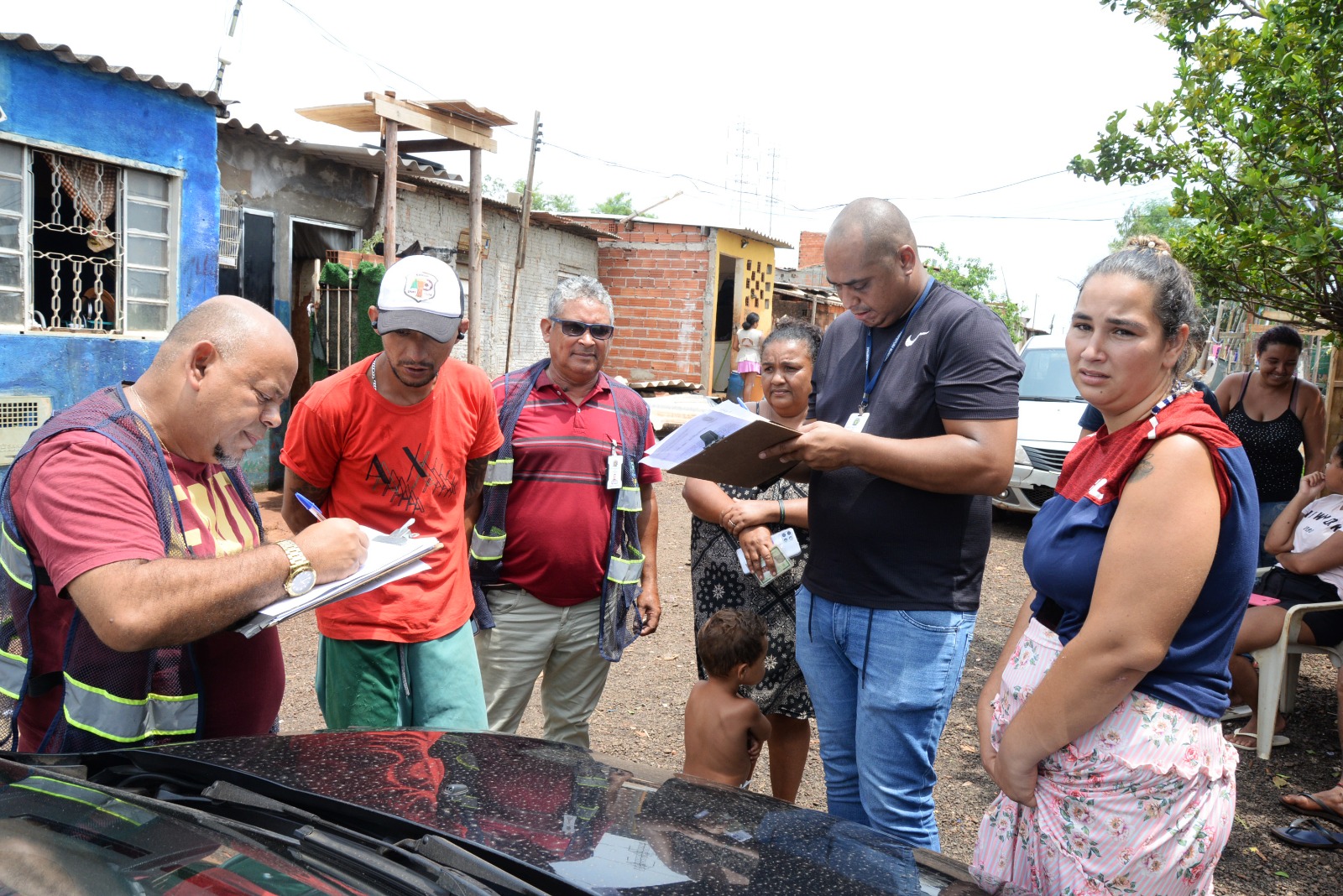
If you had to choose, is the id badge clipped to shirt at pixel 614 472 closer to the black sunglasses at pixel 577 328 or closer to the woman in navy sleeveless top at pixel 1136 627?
the black sunglasses at pixel 577 328

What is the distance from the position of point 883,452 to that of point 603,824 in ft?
3.90

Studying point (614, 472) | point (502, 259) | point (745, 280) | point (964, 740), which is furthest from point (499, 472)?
point (745, 280)

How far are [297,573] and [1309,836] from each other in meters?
4.16

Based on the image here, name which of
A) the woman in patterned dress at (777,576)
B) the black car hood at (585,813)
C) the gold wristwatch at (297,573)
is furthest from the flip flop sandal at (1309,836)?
the gold wristwatch at (297,573)

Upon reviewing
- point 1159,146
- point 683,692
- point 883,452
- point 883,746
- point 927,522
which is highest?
point 1159,146

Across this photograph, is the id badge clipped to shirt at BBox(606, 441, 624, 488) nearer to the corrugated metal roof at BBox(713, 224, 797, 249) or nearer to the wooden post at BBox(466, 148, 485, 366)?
the wooden post at BBox(466, 148, 485, 366)

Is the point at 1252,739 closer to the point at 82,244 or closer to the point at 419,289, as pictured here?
the point at 419,289

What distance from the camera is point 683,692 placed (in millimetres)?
5441

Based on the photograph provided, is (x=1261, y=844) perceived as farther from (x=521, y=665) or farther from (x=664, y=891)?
(x=664, y=891)

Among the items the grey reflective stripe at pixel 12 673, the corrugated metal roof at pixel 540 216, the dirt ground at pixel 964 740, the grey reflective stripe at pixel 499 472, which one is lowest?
the dirt ground at pixel 964 740

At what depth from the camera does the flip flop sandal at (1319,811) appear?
400 cm

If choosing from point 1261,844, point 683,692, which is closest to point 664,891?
point 1261,844

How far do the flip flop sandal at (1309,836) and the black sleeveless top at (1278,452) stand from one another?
2591 mm

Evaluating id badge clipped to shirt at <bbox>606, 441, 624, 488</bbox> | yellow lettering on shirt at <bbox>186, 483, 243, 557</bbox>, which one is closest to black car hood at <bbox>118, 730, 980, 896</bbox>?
yellow lettering on shirt at <bbox>186, 483, 243, 557</bbox>
